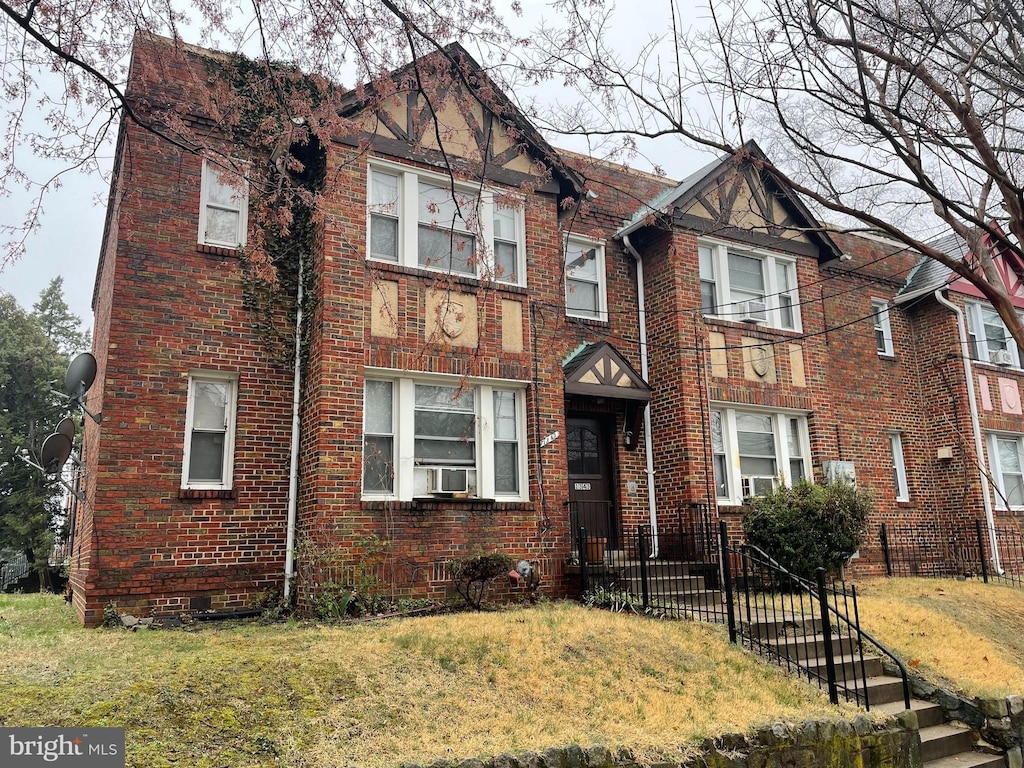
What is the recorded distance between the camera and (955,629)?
34.2 ft

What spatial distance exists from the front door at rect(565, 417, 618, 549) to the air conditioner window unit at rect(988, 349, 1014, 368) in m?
10.6

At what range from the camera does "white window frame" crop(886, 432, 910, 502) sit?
1717cm

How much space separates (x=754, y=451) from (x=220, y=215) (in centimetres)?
983

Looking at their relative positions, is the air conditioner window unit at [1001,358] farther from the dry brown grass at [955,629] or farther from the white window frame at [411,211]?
the white window frame at [411,211]

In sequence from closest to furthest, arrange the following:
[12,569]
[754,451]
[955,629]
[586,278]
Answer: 1. [955,629]
2. [586,278]
3. [754,451]
4. [12,569]

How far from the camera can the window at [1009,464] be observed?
1742 cm

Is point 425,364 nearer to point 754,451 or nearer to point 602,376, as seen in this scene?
point 602,376

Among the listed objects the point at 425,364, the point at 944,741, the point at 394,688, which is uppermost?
the point at 425,364

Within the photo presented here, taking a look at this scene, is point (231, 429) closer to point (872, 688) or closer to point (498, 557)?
point (498, 557)

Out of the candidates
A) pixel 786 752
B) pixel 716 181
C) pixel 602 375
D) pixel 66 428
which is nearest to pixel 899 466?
pixel 716 181

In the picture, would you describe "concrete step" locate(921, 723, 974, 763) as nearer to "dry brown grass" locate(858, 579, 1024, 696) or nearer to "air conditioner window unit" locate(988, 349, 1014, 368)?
"dry brown grass" locate(858, 579, 1024, 696)

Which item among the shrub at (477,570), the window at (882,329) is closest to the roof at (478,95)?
the shrub at (477,570)
